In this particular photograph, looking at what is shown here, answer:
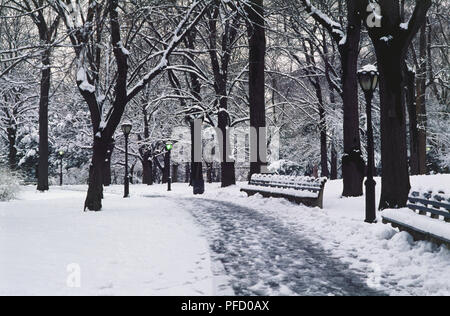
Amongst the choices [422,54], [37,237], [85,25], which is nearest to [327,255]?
[37,237]

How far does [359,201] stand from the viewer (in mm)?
13625

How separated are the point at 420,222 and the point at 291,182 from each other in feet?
26.5

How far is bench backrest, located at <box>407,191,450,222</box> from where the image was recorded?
22.2ft

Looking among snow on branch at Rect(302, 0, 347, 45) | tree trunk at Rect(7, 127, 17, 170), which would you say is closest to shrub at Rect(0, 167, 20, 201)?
snow on branch at Rect(302, 0, 347, 45)

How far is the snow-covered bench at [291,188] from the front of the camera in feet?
43.8

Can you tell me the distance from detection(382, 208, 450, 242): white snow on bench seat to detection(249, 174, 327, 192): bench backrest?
485 centimetres

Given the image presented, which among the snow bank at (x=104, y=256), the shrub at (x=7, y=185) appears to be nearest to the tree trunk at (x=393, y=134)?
the snow bank at (x=104, y=256)

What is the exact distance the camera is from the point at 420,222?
7094 millimetres

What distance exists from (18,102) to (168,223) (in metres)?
28.3

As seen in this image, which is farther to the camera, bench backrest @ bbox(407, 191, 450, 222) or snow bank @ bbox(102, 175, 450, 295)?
bench backrest @ bbox(407, 191, 450, 222)

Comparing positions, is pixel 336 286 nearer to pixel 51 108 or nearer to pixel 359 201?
pixel 359 201

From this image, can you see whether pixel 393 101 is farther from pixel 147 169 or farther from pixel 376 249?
pixel 147 169

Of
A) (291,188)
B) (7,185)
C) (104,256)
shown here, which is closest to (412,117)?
(291,188)

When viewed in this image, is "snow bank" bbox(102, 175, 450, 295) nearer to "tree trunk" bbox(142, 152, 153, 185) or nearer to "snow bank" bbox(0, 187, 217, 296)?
"snow bank" bbox(0, 187, 217, 296)
